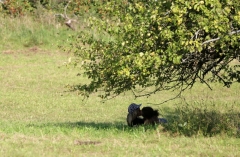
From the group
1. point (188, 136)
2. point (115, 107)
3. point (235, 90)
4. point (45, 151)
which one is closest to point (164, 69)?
point (188, 136)

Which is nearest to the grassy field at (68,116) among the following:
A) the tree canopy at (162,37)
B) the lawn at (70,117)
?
the lawn at (70,117)

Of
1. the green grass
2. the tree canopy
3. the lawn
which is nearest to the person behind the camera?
the tree canopy

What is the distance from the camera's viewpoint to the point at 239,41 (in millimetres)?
9305

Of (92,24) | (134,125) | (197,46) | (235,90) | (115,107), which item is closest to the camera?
(197,46)

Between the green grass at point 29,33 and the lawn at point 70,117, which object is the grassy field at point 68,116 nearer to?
the lawn at point 70,117

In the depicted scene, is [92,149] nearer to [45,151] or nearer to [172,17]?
[45,151]

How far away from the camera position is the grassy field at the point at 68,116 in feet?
29.9

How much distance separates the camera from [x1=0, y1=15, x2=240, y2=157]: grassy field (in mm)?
9102

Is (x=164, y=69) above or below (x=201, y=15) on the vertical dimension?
below

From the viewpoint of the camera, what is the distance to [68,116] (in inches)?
627

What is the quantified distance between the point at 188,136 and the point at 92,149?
2139mm

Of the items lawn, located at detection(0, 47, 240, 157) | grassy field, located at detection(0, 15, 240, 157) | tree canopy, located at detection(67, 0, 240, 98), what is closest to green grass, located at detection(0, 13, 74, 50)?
grassy field, located at detection(0, 15, 240, 157)

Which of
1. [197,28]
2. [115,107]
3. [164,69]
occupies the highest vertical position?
[197,28]

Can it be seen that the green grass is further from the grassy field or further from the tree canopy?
the tree canopy
